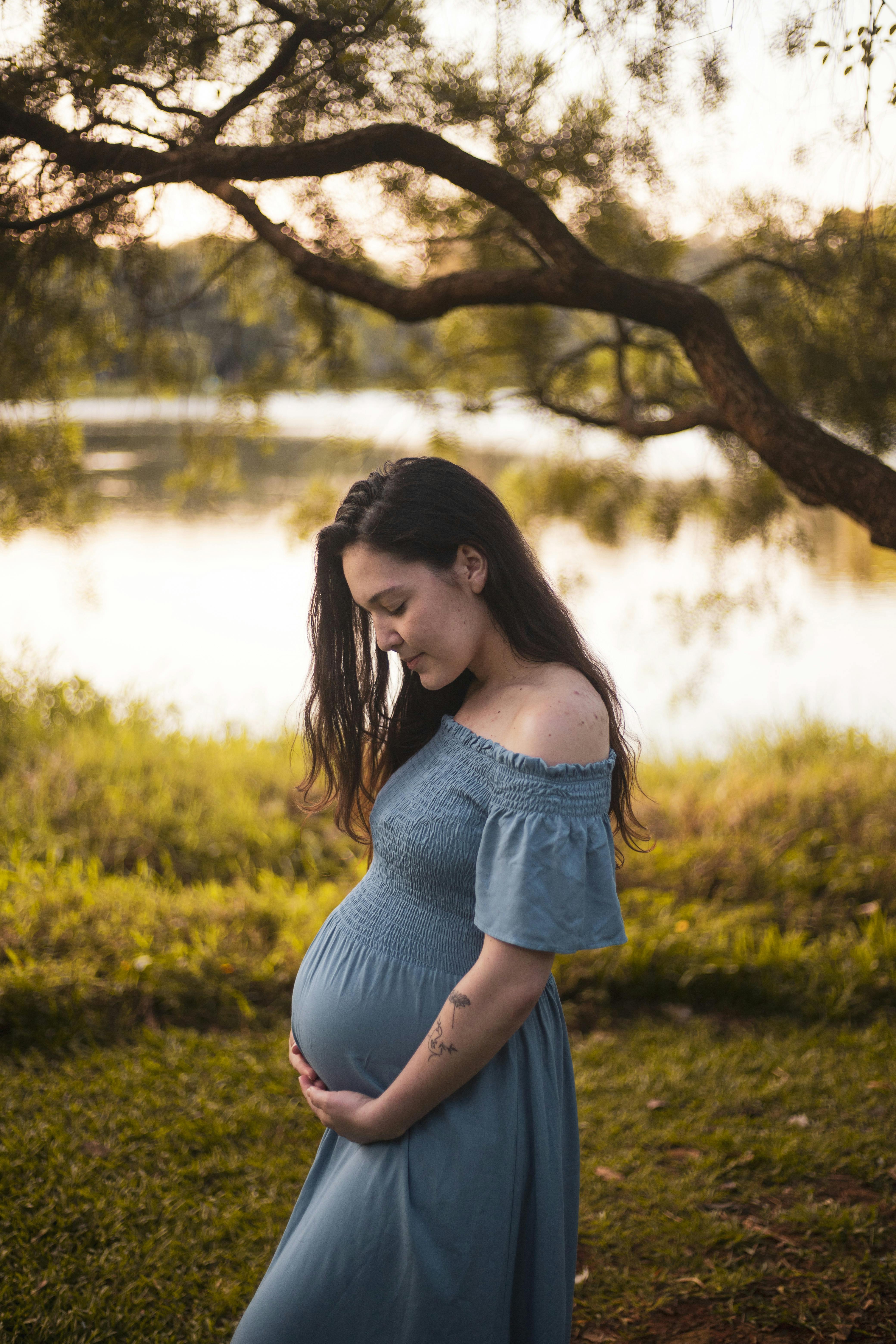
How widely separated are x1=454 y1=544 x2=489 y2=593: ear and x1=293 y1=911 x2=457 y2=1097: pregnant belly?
0.56 meters

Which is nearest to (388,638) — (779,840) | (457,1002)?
(457,1002)

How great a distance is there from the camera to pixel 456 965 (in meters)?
1.44

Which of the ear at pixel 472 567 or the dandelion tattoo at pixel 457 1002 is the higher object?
the ear at pixel 472 567

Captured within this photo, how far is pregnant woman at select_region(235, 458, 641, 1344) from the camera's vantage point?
1.29m

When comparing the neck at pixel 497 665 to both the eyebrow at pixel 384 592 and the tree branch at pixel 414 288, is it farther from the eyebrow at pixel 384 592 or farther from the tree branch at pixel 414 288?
the tree branch at pixel 414 288

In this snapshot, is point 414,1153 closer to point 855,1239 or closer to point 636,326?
point 855,1239

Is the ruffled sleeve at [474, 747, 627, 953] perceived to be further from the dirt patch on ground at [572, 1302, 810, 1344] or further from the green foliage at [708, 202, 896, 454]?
the green foliage at [708, 202, 896, 454]

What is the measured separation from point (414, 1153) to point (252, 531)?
15.0 meters

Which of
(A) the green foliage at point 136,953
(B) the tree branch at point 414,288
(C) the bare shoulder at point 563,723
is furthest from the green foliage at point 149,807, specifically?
(C) the bare shoulder at point 563,723

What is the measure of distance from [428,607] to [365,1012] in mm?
597

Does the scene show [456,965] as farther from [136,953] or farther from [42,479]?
[42,479]

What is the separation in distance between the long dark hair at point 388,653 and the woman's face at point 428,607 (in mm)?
15

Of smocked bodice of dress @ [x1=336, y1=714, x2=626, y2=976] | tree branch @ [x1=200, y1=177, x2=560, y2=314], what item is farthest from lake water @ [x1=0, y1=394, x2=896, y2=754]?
smocked bodice of dress @ [x1=336, y1=714, x2=626, y2=976]

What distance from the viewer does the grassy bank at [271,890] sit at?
3.68m
